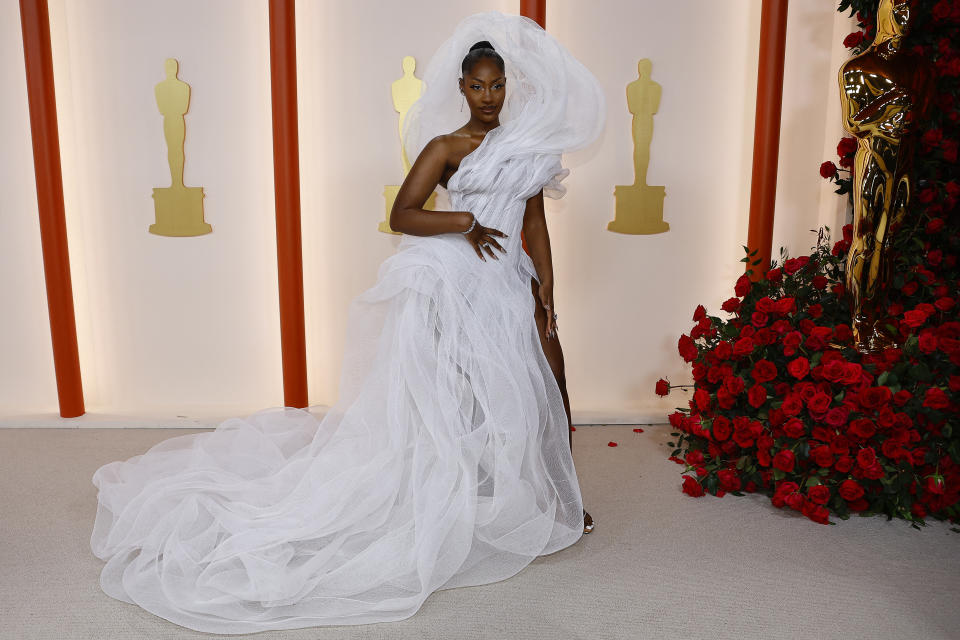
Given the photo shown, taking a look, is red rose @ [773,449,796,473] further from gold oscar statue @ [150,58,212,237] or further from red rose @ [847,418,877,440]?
gold oscar statue @ [150,58,212,237]

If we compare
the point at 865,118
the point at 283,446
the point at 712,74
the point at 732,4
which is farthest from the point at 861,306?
the point at 283,446

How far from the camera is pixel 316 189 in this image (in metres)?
3.60

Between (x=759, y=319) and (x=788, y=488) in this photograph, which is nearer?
(x=788, y=488)

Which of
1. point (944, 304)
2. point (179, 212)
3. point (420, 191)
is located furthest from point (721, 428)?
point (179, 212)

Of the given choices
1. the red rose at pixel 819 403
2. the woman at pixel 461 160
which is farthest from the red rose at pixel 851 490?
the woman at pixel 461 160

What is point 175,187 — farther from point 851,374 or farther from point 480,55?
point 851,374

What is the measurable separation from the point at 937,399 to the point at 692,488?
85cm

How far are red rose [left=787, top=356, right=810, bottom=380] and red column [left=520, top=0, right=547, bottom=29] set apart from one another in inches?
71.2

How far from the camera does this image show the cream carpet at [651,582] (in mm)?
1907

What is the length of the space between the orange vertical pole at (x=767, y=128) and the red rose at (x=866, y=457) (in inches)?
42.0

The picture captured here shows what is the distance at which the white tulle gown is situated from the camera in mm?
Result: 1985

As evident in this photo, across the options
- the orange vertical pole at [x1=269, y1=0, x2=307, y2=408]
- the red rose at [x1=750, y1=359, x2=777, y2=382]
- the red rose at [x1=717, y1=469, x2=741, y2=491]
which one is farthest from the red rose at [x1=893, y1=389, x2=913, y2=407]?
the orange vertical pole at [x1=269, y1=0, x2=307, y2=408]

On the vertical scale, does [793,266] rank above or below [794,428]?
above

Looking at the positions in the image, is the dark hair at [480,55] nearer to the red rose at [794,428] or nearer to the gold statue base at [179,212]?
the red rose at [794,428]
